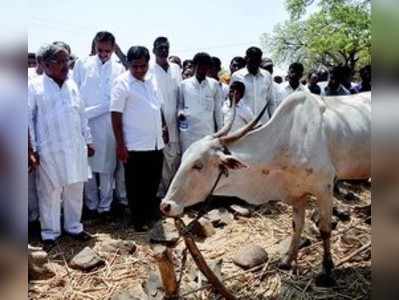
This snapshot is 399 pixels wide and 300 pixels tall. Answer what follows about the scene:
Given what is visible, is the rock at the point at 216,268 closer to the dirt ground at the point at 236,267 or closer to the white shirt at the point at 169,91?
the dirt ground at the point at 236,267

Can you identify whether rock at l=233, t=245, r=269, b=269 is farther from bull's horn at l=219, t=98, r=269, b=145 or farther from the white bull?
bull's horn at l=219, t=98, r=269, b=145

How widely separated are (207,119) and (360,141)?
2.00 m

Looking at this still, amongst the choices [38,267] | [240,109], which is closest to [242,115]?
[240,109]

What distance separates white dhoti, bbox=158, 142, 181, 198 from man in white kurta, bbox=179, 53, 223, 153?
17 centimetres

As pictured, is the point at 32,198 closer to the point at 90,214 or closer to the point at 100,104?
the point at 90,214

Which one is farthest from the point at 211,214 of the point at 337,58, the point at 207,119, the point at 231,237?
the point at 337,58

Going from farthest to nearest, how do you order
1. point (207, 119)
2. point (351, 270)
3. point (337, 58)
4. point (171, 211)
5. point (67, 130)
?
point (337, 58), point (207, 119), point (67, 130), point (351, 270), point (171, 211)

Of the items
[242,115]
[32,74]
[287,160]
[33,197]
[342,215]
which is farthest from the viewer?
[242,115]

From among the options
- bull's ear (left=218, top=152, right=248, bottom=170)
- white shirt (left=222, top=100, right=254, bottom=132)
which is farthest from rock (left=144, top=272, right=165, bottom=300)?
white shirt (left=222, top=100, right=254, bottom=132)

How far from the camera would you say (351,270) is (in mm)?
3781

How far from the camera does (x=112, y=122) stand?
15.1ft

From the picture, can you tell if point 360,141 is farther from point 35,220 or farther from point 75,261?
point 35,220

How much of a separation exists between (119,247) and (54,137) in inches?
43.3

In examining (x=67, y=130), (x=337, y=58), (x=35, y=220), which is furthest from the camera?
(x=337, y=58)
